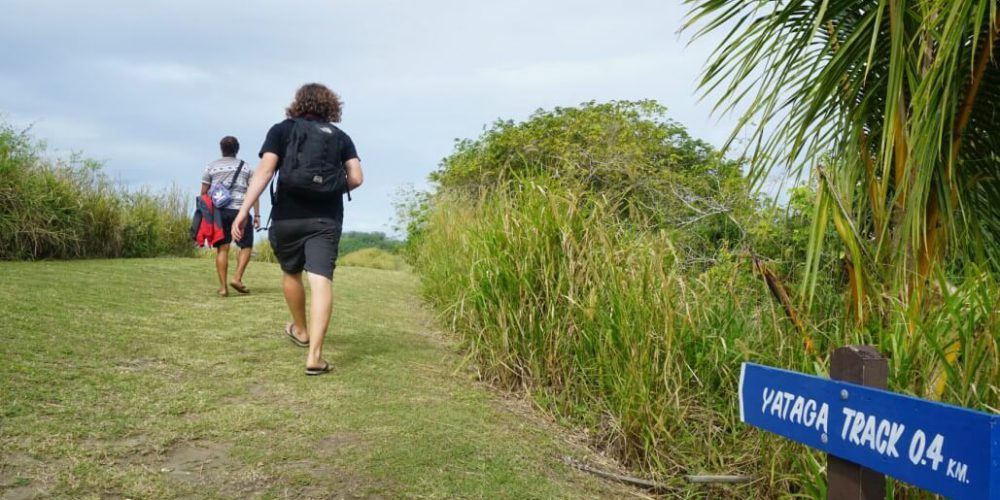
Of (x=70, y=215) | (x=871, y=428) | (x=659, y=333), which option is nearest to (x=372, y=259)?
(x=70, y=215)

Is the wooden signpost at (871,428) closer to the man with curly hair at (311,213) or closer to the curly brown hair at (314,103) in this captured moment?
the man with curly hair at (311,213)

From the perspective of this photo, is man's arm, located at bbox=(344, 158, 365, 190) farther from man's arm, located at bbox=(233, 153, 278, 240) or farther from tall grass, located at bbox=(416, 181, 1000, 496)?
tall grass, located at bbox=(416, 181, 1000, 496)

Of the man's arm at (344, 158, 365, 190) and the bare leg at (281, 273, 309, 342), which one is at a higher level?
the man's arm at (344, 158, 365, 190)

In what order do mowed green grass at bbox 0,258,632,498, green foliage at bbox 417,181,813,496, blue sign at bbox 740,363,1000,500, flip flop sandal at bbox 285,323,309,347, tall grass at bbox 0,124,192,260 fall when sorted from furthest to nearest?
tall grass at bbox 0,124,192,260
flip flop sandal at bbox 285,323,309,347
green foliage at bbox 417,181,813,496
mowed green grass at bbox 0,258,632,498
blue sign at bbox 740,363,1000,500

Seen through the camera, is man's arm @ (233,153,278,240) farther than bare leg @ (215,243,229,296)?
No

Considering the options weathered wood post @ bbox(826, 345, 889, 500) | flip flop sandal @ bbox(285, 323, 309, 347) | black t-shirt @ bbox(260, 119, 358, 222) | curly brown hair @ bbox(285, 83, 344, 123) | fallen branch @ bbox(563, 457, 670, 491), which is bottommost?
fallen branch @ bbox(563, 457, 670, 491)

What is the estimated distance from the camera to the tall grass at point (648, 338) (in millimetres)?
3078

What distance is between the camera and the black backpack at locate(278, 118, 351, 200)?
4480 mm

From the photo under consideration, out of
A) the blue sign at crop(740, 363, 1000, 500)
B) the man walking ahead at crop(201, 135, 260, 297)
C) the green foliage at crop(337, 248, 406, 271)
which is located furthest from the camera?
the green foliage at crop(337, 248, 406, 271)

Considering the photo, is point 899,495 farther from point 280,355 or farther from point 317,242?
point 280,355

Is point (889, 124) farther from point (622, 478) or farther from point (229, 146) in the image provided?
point (229, 146)

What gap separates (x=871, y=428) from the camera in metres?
1.85

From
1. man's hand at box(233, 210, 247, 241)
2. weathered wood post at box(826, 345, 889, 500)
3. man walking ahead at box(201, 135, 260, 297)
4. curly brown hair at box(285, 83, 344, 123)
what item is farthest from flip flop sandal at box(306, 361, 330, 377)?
weathered wood post at box(826, 345, 889, 500)

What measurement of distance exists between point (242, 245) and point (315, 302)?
3396 millimetres
